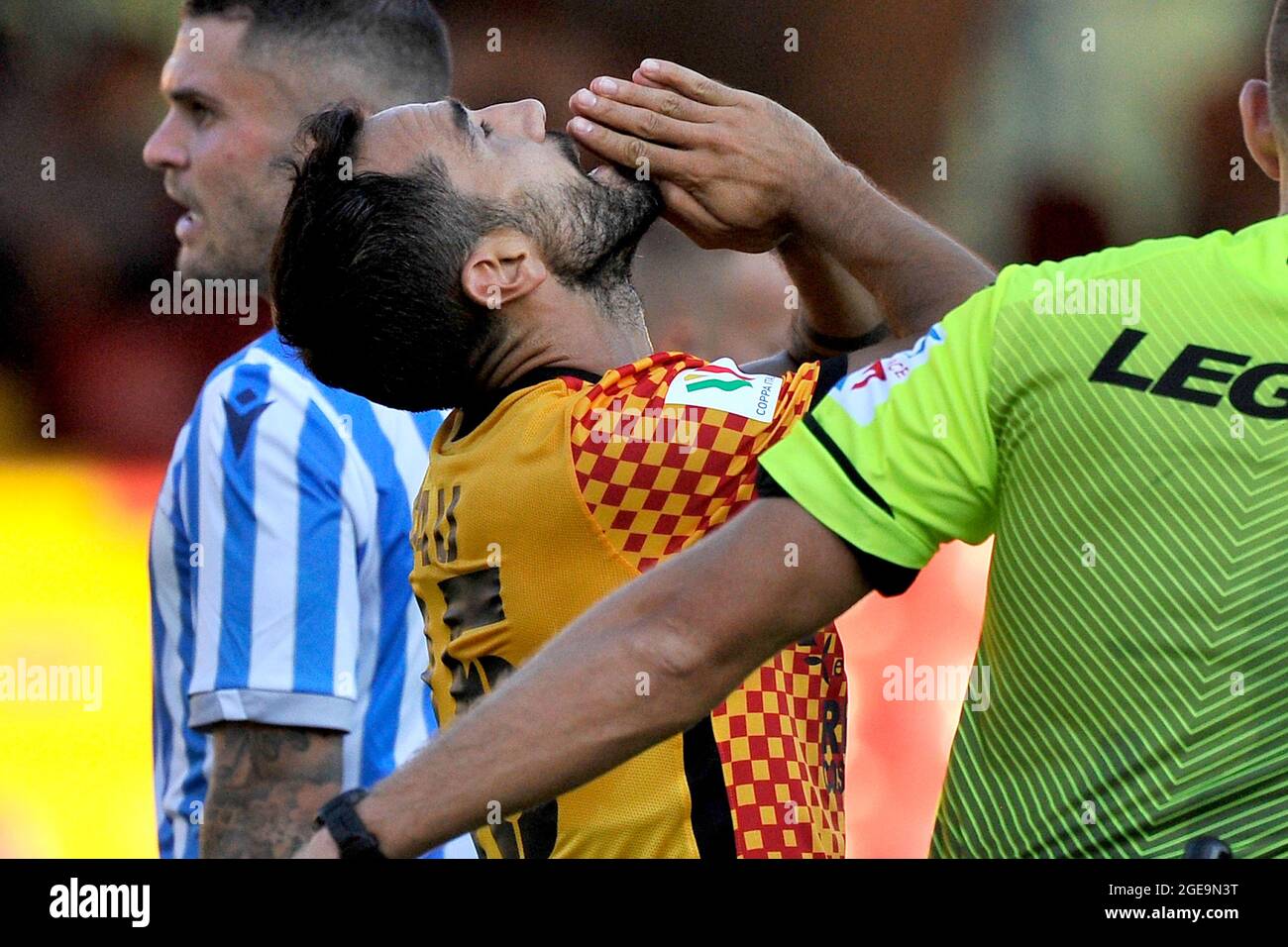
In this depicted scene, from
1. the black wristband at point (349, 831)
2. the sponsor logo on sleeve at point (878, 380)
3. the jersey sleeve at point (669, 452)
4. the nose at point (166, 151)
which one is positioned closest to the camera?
the black wristband at point (349, 831)

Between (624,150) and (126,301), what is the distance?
415cm

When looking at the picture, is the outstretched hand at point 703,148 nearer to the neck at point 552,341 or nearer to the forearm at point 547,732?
the neck at point 552,341

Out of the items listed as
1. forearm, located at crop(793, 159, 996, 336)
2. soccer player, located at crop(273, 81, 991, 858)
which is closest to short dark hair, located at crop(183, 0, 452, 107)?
soccer player, located at crop(273, 81, 991, 858)

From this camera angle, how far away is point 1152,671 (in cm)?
141

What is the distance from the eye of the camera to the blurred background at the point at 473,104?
16.7ft

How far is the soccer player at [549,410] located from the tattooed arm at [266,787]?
1.56 feet

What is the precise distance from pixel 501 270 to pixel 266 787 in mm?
967

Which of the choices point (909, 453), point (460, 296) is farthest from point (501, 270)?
point (909, 453)

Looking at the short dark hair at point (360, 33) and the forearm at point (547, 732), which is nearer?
the forearm at point (547, 732)

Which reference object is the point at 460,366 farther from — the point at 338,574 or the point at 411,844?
the point at 411,844

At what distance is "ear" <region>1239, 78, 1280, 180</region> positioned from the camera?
5.57 ft

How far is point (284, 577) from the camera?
2691mm

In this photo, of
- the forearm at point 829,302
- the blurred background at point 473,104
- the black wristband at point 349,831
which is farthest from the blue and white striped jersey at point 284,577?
the blurred background at point 473,104

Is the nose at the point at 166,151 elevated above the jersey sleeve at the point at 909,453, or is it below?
above
